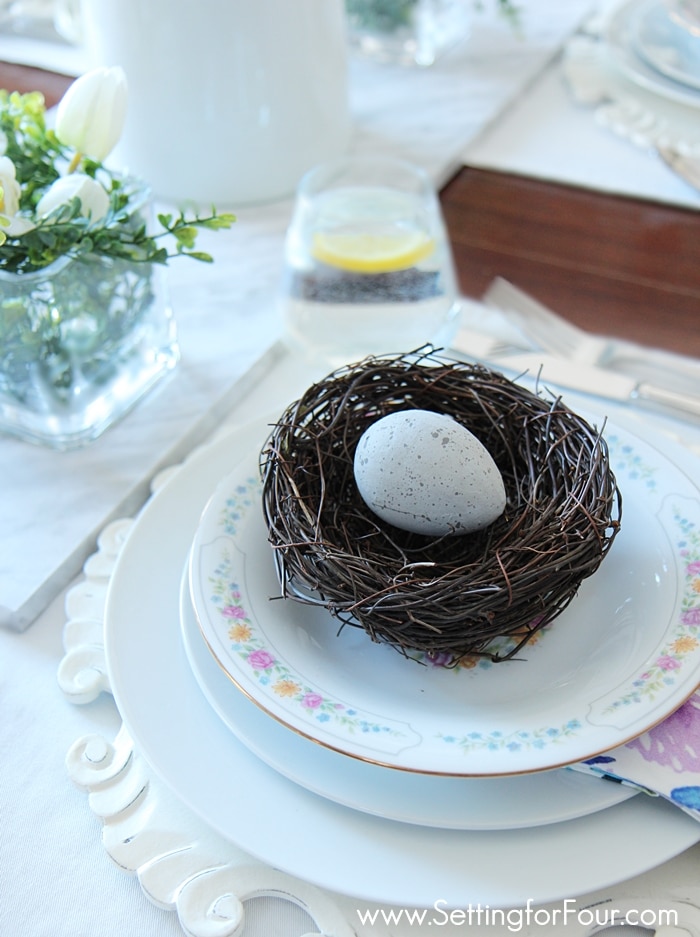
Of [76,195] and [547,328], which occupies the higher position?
[76,195]

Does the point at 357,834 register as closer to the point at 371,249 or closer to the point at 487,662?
the point at 487,662

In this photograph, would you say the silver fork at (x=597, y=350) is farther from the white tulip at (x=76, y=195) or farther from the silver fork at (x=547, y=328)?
the white tulip at (x=76, y=195)

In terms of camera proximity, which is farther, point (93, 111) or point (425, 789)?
point (93, 111)

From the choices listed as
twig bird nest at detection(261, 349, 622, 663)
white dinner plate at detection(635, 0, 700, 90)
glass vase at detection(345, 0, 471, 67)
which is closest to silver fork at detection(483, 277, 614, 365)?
twig bird nest at detection(261, 349, 622, 663)

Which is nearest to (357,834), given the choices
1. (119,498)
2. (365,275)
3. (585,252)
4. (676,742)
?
(676,742)

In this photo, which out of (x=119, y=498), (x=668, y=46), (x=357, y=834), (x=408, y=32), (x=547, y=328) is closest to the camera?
(x=357, y=834)

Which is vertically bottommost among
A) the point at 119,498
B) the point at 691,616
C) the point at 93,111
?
the point at 119,498

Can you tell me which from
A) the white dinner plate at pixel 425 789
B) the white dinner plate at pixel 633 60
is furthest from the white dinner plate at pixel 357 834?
the white dinner plate at pixel 633 60
